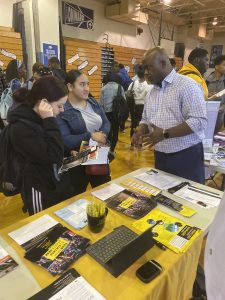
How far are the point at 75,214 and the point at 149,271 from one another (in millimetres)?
449

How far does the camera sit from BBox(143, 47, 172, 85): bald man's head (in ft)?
4.74

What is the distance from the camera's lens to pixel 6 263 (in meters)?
0.83

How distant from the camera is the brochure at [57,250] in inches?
32.6

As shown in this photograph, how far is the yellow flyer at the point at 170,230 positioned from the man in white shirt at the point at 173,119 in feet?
1.75

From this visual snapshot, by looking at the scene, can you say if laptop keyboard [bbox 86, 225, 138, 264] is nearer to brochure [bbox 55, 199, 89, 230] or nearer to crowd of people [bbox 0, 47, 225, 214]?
brochure [bbox 55, 199, 89, 230]

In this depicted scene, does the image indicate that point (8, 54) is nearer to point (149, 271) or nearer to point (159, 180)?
point (159, 180)

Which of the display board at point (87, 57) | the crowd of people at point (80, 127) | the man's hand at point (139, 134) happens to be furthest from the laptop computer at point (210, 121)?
the display board at point (87, 57)

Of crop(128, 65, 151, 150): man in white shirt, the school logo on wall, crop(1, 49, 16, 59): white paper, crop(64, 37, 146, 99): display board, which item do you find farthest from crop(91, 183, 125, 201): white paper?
the school logo on wall

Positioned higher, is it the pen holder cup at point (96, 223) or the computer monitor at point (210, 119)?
the computer monitor at point (210, 119)

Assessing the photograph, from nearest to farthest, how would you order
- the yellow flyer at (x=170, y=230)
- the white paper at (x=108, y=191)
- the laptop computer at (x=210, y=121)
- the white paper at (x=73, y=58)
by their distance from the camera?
the yellow flyer at (x=170, y=230), the white paper at (x=108, y=191), the laptop computer at (x=210, y=121), the white paper at (x=73, y=58)

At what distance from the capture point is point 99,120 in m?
1.78

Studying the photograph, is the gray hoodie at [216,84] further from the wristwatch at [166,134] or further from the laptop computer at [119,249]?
the laptop computer at [119,249]

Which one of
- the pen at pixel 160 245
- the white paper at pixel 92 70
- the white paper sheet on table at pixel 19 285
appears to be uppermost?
the white paper at pixel 92 70

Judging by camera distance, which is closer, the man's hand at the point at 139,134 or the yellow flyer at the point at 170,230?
the yellow flyer at the point at 170,230
